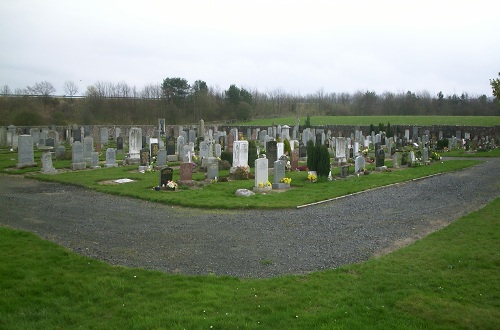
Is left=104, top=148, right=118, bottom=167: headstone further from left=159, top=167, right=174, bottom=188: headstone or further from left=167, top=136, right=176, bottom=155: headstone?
left=159, top=167, right=174, bottom=188: headstone

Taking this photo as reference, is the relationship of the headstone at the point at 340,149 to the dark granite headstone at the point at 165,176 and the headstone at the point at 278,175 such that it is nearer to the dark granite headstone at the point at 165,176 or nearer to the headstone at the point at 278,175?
the headstone at the point at 278,175

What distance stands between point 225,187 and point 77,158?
397 inches

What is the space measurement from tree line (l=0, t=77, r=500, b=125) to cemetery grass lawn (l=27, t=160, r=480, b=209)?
126 ft

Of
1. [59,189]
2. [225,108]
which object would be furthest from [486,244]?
[225,108]

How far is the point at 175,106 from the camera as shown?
243ft

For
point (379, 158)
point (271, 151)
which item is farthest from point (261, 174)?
point (379, 158)

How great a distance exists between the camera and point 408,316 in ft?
19.8

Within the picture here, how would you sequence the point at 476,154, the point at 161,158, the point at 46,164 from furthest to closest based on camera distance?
the point at 476,154 < the point at 161,158 < the point at 46,164

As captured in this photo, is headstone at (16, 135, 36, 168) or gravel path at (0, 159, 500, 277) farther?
headstone at (16, 135, 36, 168)

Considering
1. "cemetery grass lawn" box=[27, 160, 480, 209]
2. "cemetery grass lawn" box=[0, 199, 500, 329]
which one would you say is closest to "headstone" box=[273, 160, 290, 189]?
"cemetery grass lawn" box=[27, 160, 480, 209]

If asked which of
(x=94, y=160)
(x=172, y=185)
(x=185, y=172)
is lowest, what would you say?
(x=172, y=185)

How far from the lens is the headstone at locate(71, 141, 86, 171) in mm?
23703

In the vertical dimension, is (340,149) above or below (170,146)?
below

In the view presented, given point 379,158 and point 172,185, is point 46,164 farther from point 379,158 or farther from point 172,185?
point 379,158
